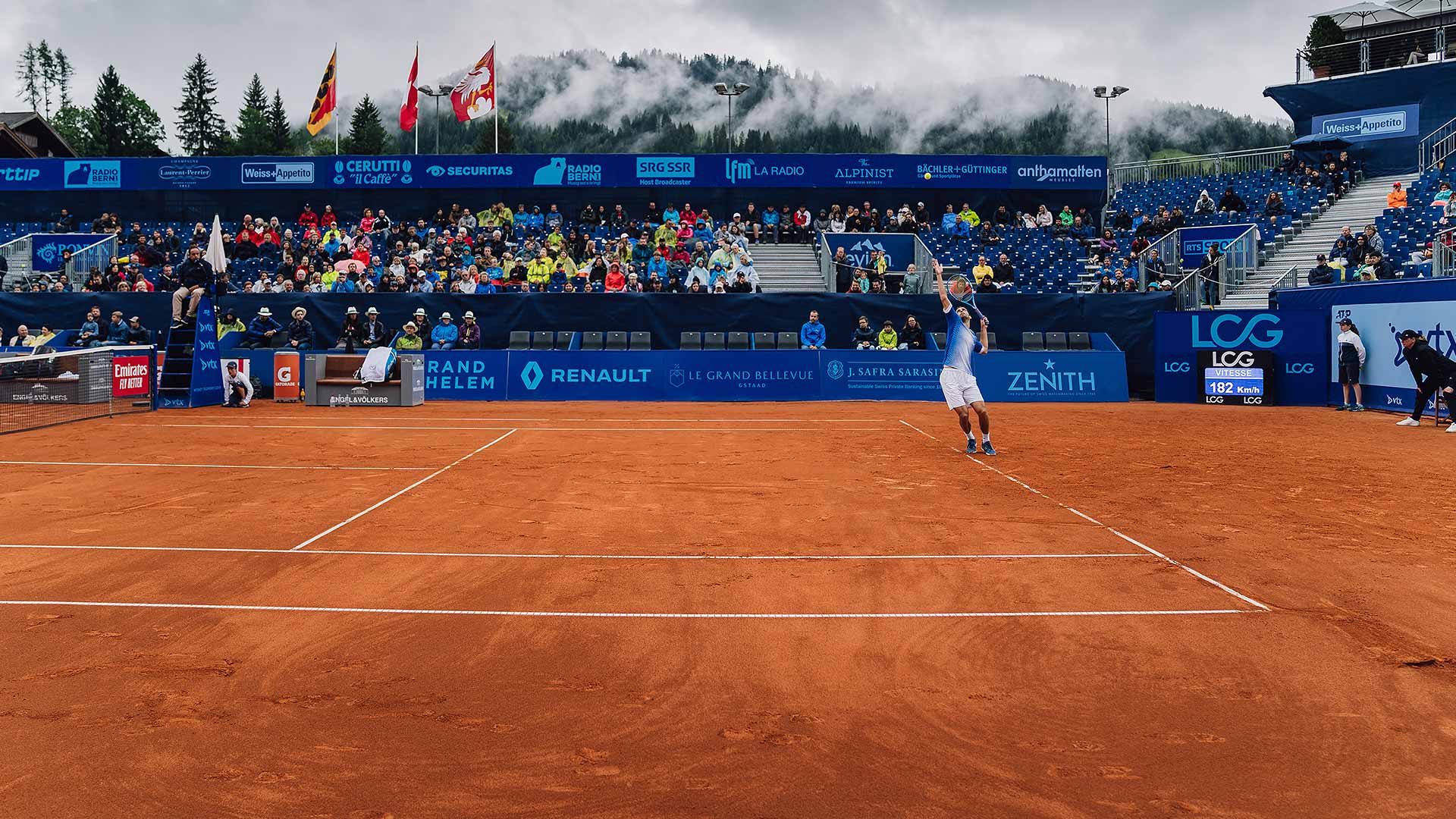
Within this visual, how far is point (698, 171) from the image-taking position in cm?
3769

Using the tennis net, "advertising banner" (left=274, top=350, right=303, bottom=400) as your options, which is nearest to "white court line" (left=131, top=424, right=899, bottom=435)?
the tennis net

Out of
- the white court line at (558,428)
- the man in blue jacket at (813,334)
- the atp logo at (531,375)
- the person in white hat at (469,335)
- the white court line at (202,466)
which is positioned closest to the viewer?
the white court line at (202,466)

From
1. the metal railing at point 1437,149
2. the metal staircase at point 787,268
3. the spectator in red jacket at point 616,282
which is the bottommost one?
the spectator in red jacket at point 616,282

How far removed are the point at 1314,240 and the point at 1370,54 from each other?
72.5 ft

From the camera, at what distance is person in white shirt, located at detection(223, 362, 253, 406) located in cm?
2289

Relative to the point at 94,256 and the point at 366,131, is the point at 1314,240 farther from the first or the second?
the point at 366,131

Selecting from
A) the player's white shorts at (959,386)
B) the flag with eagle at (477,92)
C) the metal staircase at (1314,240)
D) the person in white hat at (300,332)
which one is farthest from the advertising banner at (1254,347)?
the flag with eagle at (477,92)

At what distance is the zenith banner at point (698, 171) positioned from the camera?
37.7 metres

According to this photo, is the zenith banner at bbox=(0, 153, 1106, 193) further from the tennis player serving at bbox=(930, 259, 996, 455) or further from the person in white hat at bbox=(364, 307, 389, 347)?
the tennis player serving at bbox=(930, 259, 996, 455)

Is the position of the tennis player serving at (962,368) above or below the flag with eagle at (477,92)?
below

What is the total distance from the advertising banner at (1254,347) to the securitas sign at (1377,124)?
20.0m

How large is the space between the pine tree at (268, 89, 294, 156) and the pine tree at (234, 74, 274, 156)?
7.7 inches

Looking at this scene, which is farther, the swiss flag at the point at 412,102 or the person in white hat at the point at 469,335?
the swiss flag at the point at 412,102

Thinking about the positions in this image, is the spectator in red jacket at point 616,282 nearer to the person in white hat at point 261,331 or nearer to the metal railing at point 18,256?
the person in white hat at point 261,331
